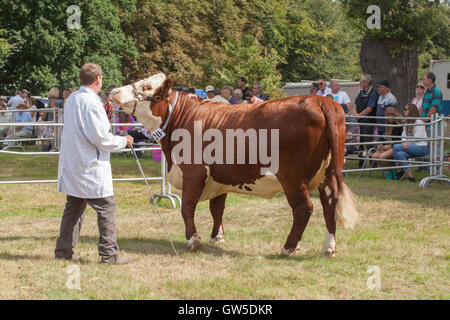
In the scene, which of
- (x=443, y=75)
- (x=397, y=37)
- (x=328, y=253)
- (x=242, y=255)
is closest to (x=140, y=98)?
(x=242, y=255)

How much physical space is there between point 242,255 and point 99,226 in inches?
61.2

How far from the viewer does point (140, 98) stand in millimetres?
6910

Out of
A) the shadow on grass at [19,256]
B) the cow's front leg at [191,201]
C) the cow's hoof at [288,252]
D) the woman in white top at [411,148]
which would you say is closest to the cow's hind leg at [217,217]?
the cow's front leg at [191,201]

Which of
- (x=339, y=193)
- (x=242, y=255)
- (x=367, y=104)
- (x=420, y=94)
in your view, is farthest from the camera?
(x=367, y=104)

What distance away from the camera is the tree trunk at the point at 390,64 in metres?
17.3

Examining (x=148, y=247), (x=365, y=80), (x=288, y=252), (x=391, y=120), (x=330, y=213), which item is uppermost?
(x=365, y=80)

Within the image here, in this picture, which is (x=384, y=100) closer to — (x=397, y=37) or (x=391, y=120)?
(x=391, y=120)

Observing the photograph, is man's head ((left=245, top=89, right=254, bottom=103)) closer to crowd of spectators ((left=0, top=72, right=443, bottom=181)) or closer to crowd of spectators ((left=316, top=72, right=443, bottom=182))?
crowd of spectators ((left=0, top=72, right=443, bottom=181))

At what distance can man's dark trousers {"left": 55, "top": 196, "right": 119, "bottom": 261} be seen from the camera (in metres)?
6.13

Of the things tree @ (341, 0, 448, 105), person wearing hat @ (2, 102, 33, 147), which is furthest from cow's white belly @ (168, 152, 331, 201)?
person wearing hat @ (2, 102, 33, 147)

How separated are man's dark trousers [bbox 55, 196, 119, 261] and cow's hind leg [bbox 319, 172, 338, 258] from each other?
2189mm

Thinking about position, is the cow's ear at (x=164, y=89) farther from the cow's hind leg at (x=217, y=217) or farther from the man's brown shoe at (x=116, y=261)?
the man's brown shoe at (x=116, y=261)

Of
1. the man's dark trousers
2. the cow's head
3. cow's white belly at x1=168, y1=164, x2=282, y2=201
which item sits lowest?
the man's dark trousers

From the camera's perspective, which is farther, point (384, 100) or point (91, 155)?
point (384, 100)
